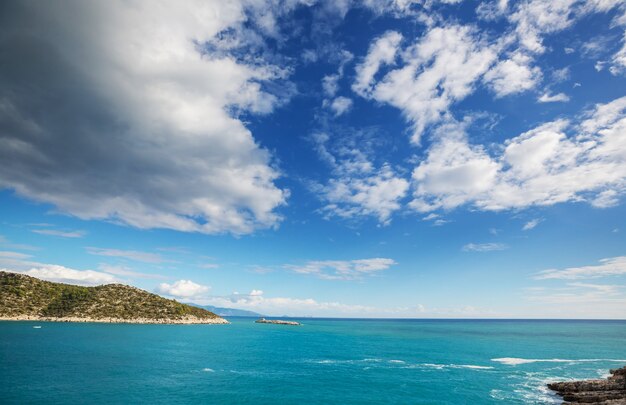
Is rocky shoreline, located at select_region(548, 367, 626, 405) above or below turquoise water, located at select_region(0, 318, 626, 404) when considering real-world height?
above

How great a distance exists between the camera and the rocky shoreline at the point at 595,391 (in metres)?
48.0

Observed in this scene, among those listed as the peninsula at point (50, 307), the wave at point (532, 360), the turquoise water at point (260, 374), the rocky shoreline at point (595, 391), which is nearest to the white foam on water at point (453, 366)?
the turquoise water at point (260, 374)

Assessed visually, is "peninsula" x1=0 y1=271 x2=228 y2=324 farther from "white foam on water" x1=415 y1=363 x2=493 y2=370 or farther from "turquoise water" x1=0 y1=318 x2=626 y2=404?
"white foam on water" x1=415 y1=363 x2=493 y2=370

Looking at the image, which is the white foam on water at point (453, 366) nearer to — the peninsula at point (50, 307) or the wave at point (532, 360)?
the wave at point (532, 360)

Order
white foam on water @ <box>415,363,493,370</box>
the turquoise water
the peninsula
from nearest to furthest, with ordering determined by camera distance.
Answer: the turquoise water, white foam on water @ <box>415,363,493,370</box>, the peninsula

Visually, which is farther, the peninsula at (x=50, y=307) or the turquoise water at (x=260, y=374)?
the peninsula at (x=50, y=307)

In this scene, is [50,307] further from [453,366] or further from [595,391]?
[595,391]

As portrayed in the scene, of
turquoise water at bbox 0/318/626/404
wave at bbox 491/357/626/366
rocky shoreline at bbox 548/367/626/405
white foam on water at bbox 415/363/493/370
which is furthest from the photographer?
wave at bbox 491/357/626/366

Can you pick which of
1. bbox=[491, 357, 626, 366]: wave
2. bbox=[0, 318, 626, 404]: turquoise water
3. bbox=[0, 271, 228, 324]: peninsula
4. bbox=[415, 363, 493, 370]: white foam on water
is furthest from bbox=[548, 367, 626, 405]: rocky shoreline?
bbox=[0, 271, 228, 324]: peninsula

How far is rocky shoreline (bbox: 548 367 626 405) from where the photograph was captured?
157 feet

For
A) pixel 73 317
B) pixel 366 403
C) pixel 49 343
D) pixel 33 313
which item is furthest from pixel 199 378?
pixel 33 313

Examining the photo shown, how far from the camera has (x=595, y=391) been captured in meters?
52.7

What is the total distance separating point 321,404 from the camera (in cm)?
4981

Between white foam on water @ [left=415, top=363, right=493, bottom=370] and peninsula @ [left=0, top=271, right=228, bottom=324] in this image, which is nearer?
white foam on water @ [left=415, top=363, right=493, bottom=370]
